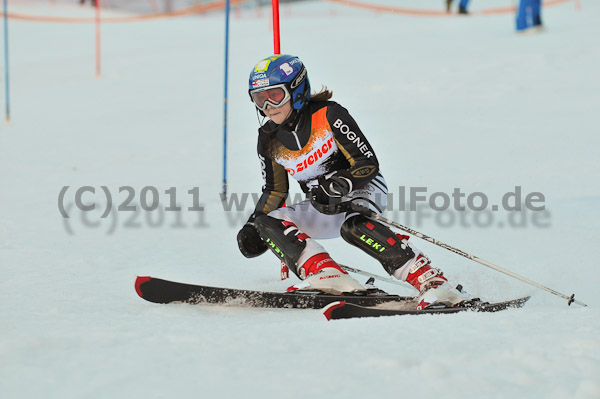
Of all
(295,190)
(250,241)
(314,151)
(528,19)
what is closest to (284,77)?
(314,151)

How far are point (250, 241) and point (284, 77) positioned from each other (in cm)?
102

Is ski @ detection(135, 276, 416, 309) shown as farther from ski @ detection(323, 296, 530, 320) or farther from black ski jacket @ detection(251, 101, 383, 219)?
black ski jacket @ detection(251, 101, 383, 219)

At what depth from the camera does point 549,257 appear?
15.2 feet

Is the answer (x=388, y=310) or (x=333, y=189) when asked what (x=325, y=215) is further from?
(x=388, y=310)

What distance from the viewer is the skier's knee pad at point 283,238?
374 cm

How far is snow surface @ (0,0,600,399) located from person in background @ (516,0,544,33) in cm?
57

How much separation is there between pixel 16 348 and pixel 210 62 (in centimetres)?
1326

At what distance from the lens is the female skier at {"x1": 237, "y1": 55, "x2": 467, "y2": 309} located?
3576 mm

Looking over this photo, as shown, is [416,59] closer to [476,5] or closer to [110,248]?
[110,248]

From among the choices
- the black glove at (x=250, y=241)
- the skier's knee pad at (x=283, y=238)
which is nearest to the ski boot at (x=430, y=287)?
the skier's knee pad at (x=283, y=238)

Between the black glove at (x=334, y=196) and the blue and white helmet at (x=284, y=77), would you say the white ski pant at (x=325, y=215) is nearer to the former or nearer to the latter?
the black glove at (x=334, y=196)

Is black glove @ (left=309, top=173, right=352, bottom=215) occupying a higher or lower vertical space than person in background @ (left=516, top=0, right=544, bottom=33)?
lower

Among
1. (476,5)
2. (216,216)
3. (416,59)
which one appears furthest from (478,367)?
(476,5)

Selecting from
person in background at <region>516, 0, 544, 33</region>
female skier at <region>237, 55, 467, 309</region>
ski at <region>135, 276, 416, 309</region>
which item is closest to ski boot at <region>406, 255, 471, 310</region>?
female skier at <region>237, 55, 467, 309</region>
